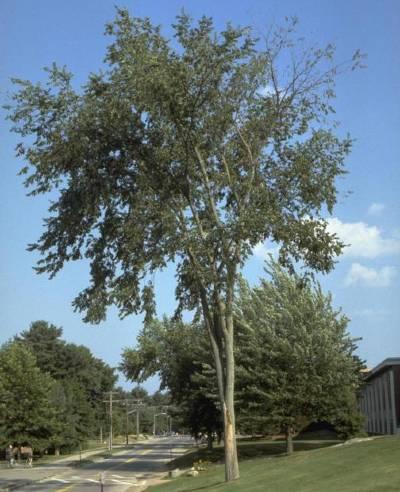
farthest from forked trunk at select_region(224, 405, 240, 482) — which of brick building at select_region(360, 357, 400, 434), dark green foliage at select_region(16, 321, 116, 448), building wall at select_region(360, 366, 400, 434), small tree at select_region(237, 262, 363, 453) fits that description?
dark green foliage at select_region(16, 321, 116, 448)

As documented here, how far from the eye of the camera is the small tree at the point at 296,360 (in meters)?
33.4

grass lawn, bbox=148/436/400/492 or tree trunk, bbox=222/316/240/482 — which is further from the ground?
tree trunk, bbox=222/316/240/482

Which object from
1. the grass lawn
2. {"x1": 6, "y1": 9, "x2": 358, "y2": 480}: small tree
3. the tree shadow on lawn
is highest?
{"x1": 6, "y1": 9, "x2": 358, "y2": 480}: small tree

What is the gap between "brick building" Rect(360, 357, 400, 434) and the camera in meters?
40.9

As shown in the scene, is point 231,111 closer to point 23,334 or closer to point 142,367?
point 142,367

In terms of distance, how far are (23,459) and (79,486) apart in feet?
103

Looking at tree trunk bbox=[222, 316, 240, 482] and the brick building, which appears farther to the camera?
the brick building

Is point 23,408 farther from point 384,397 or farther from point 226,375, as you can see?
point 226,375


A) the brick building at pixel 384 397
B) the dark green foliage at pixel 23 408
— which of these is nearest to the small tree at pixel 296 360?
the brick building at pixel 384 397

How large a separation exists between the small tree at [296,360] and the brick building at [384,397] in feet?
18.7

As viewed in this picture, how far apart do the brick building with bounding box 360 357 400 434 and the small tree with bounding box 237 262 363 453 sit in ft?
18.7

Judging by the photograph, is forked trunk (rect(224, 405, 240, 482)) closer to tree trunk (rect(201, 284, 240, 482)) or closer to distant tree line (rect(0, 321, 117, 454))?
tree trunk (rect(201, 284, 240, 482))

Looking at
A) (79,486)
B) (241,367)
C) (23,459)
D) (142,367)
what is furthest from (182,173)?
(23,459)

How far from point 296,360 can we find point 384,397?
14997 millimetres
